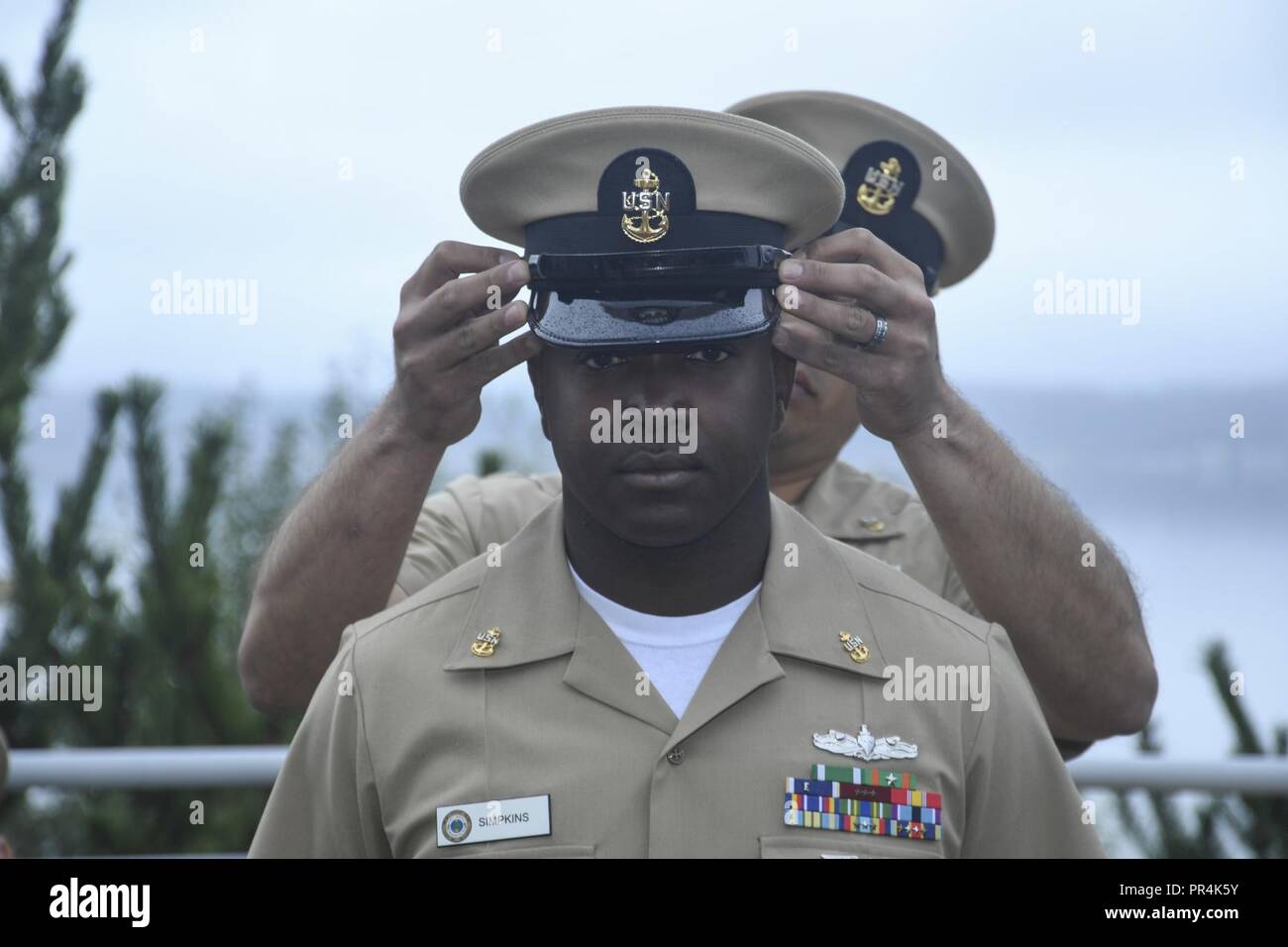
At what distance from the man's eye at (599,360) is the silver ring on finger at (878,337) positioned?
43 cm

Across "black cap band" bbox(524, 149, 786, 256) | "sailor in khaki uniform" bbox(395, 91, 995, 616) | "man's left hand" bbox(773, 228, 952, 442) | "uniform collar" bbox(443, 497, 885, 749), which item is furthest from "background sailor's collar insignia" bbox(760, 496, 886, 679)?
"sailor in khaki uniform" bbox(395, 91, 995, 616)

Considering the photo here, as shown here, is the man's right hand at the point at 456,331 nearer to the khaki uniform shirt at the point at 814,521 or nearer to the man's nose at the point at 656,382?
the man's nose at the point at 656,382

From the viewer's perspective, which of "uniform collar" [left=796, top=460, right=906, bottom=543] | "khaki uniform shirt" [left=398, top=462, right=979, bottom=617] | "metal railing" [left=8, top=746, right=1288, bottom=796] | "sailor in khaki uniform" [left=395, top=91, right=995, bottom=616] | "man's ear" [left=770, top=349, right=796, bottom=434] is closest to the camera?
"man's ear" [left=770, top=349, right=796, bottom=434]

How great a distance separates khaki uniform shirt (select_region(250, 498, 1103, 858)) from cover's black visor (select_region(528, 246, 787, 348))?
42 cm

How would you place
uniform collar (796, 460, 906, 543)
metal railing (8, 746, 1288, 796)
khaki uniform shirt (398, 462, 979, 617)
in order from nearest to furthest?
khaki uniform shirt (398, 462, 979, 617), uniform collar (796, 460, 906, 543), metal railing (8, 746, 1288, 796)

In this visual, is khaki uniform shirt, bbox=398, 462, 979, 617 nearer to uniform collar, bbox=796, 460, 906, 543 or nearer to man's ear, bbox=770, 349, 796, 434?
uniform collar, bbox=796, 460, 906, 543

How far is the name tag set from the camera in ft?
7.82

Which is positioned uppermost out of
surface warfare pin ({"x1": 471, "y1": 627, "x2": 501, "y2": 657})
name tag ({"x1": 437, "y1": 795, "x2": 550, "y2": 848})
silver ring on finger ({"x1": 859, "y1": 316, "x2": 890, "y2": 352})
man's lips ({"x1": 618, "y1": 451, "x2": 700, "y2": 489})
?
silver ring on finger ({"x1": 859, "y1": 316, "x2": 890, "y2": 352})

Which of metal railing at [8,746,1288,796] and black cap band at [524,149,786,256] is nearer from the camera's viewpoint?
black cap band at [524,149,786,256]

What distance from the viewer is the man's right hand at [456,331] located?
2.54m

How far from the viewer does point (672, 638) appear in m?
2.54

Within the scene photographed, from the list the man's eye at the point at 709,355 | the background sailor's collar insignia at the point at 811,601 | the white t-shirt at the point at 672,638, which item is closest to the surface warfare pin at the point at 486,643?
the white t-shirt at the point at 672,638

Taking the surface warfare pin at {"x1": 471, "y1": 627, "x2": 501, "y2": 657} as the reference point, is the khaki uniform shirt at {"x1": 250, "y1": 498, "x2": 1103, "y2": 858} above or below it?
below
